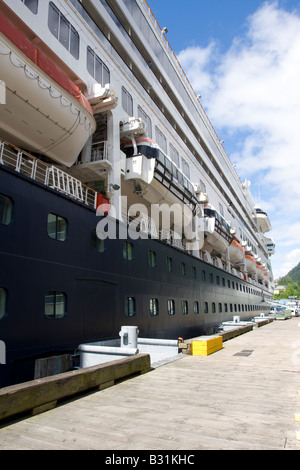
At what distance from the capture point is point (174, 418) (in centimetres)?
403

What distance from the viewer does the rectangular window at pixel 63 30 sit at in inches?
432

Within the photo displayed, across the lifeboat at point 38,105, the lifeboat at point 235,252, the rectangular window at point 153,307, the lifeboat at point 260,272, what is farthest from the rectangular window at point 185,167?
the lifeboat at point 260,272

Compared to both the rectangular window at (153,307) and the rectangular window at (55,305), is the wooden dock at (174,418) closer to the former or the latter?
the rectangular window at (55,305)

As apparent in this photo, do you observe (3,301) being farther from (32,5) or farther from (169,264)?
(169,264)

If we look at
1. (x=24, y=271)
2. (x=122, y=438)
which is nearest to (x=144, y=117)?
(x=24, y=271)

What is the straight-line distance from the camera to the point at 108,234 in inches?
425

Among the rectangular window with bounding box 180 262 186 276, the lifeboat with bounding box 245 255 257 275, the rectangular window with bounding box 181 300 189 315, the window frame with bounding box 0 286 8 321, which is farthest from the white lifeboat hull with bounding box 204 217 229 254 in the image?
the window frame with bounding box 0 286 8 321

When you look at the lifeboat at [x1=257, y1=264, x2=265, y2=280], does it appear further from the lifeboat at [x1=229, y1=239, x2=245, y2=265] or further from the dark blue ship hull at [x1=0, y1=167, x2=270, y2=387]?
the dark blue ship hull at [x1=0, y1=167, x2=270, y2=387]

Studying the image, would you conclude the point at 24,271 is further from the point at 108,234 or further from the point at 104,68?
the point at 104,68

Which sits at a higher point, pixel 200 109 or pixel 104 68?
pixel 200 109

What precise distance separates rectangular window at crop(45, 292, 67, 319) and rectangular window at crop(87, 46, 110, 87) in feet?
29.4

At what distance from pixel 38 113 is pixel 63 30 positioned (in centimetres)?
468

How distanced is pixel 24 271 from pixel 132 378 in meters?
3.31

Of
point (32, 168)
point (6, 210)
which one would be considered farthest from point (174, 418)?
point (32, 168)
